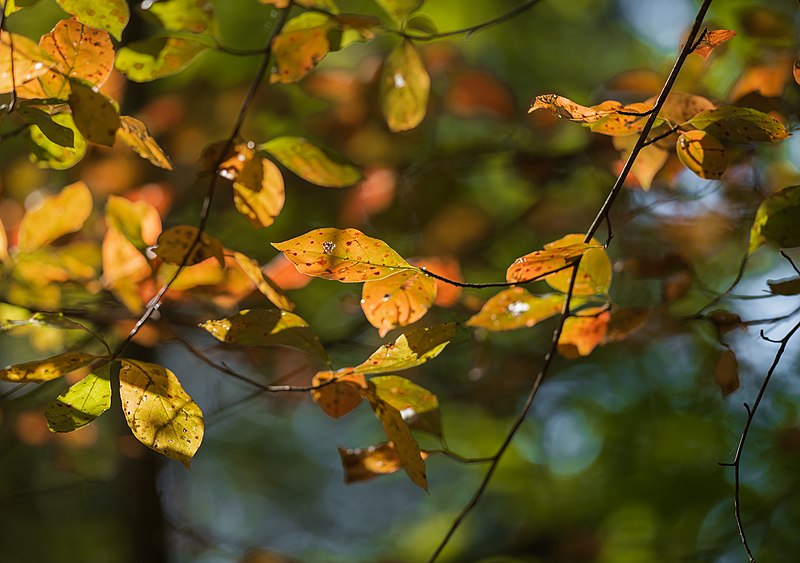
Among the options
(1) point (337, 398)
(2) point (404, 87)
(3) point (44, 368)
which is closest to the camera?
(3) point (44, 368)

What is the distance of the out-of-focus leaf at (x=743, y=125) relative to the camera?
0.47m

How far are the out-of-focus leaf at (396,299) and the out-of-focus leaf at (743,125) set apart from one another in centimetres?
23

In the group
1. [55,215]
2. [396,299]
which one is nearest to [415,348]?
[396,299]

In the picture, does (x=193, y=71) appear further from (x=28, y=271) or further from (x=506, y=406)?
(x=506, y=406)

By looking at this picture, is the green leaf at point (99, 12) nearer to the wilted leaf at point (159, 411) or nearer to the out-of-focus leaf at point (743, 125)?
the wilted leaf at point (159, 411)

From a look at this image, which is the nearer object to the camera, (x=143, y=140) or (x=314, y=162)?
(x=143, y=140)

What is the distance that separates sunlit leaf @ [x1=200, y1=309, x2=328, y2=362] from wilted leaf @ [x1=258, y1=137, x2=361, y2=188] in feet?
0.55

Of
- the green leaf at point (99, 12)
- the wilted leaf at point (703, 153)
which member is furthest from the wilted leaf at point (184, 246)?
the wilted leaf at point (703, 153)

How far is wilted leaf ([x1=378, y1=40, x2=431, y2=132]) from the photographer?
0.70 meters

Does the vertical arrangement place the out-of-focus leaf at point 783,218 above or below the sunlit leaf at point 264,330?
above

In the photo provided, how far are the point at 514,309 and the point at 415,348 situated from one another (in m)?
0.17

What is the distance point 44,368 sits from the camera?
1.53ft

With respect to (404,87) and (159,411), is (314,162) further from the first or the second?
(159,411)

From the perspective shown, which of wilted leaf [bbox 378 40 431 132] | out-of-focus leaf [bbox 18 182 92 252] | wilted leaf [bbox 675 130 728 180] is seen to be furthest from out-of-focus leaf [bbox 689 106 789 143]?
out-of-focus leaf [bbox 18 182 92 252]
